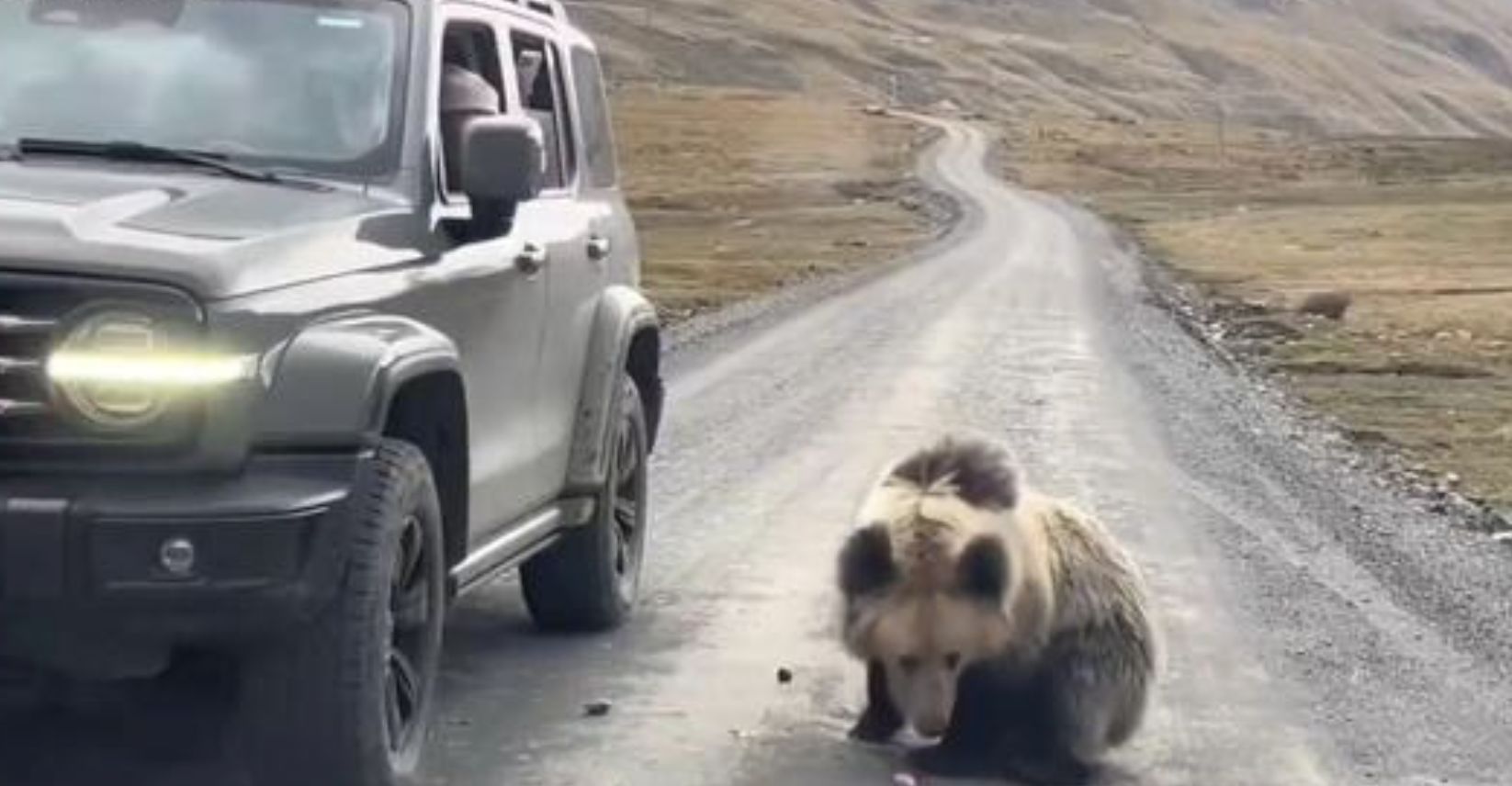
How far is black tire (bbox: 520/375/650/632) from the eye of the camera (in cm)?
943

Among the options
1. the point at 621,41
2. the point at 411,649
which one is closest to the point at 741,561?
the point at 411,649

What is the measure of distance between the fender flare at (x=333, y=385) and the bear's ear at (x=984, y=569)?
1.52 meters

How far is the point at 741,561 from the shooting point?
11586mm

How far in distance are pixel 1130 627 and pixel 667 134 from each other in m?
102

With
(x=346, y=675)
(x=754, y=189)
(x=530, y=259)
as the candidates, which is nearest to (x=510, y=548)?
(x=530, y=259)

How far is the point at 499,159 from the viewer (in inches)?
281

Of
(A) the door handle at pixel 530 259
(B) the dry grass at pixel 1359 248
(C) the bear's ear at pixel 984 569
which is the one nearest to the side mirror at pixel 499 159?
(A) the door handle at pixel 530 259

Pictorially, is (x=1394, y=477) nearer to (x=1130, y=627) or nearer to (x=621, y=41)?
(x=1130, y=627)

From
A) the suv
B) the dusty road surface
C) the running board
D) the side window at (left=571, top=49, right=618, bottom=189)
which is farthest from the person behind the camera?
the side window at (left=571, top=49, right=618, bottom=189)

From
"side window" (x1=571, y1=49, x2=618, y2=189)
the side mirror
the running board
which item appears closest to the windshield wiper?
the side mirror

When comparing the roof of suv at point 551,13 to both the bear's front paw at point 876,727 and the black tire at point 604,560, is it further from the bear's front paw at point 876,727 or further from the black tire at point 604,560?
the bear's front paw at point 876,727

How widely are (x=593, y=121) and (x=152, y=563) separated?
4539mm

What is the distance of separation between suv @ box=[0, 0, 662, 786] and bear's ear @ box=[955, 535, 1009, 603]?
1367 mm

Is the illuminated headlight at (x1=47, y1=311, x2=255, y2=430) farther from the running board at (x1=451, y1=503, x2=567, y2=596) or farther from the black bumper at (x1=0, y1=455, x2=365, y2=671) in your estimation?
the running board at (x1=451, y1=503, x2=567, y2=596)
